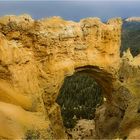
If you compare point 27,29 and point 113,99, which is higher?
point 27,29

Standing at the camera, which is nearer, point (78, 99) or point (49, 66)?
point (49, 66)

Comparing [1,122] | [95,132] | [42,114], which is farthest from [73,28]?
[95,132]

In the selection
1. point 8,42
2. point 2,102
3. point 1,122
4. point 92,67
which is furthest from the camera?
point 92,67

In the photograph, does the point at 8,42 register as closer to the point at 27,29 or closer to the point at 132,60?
the point at 27,29

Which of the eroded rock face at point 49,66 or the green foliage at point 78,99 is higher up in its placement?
the eroded rock face at point 49,66

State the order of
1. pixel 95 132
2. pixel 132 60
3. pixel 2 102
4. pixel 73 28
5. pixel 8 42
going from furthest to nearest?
pixel 95 132, pixel 132 60, pixel 73 28, pixel 8 42, pixel 2 102

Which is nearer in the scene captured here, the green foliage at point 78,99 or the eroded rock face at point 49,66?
the eroded rock face at point 49,66
